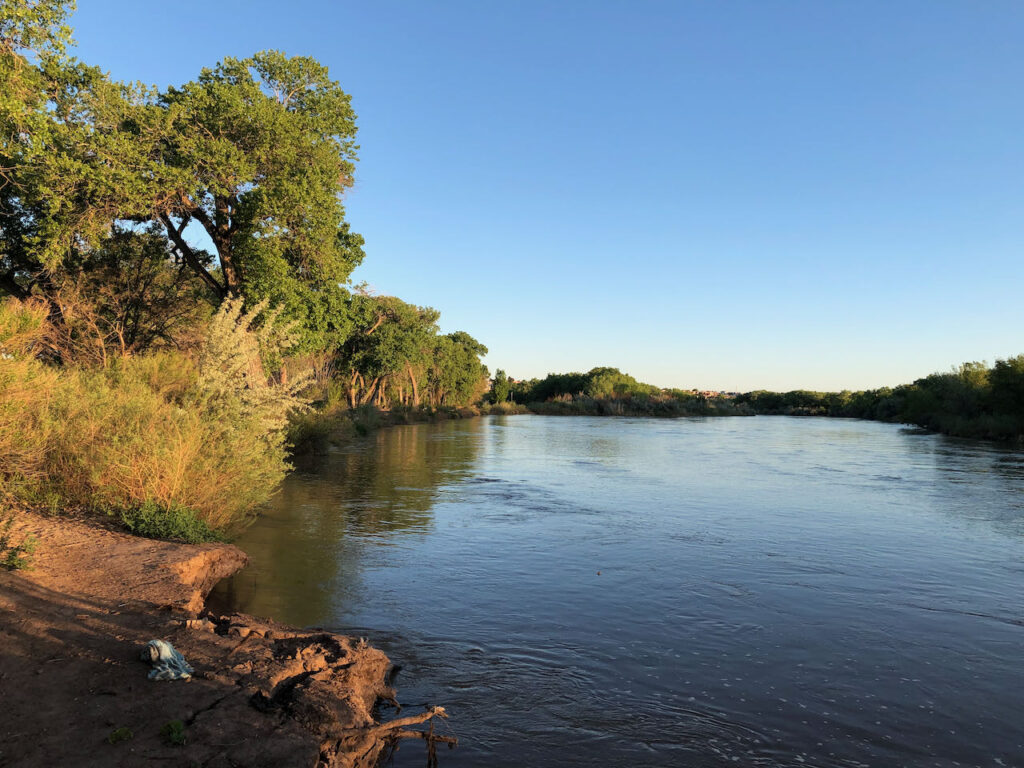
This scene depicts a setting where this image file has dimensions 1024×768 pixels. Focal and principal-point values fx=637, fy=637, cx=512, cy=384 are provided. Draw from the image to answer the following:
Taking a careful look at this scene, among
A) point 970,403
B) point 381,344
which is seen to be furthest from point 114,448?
point 970,403

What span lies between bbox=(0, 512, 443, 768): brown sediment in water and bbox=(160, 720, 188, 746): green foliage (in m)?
0.03

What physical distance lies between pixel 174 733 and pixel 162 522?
6.21 metres

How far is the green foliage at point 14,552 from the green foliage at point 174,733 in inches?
163

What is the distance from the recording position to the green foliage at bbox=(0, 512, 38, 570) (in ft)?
23.1

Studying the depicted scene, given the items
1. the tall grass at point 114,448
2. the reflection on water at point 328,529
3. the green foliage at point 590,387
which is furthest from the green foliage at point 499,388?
the tall grass at point 114,448

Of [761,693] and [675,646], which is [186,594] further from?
[761,693]

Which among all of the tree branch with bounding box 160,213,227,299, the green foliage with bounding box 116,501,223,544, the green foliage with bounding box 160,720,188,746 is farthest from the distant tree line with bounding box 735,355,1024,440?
the green foliage with bounding box 160,720,188,746

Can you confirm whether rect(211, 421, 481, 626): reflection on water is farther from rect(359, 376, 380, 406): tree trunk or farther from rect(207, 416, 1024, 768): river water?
rect(359, 376, 380, 406): tree trunk

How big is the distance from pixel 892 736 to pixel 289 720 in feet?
17.0

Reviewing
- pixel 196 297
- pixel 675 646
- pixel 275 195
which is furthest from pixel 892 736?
pixel 196 297

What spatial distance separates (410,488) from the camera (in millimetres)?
19500

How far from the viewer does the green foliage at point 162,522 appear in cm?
955

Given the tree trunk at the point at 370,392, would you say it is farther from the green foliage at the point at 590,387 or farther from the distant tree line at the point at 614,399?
the green foliage at the point at 590,387

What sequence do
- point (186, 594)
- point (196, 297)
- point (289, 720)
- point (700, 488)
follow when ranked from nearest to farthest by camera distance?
point (289, 720), point (186, 594), point (700, 488), point (196, 297)
